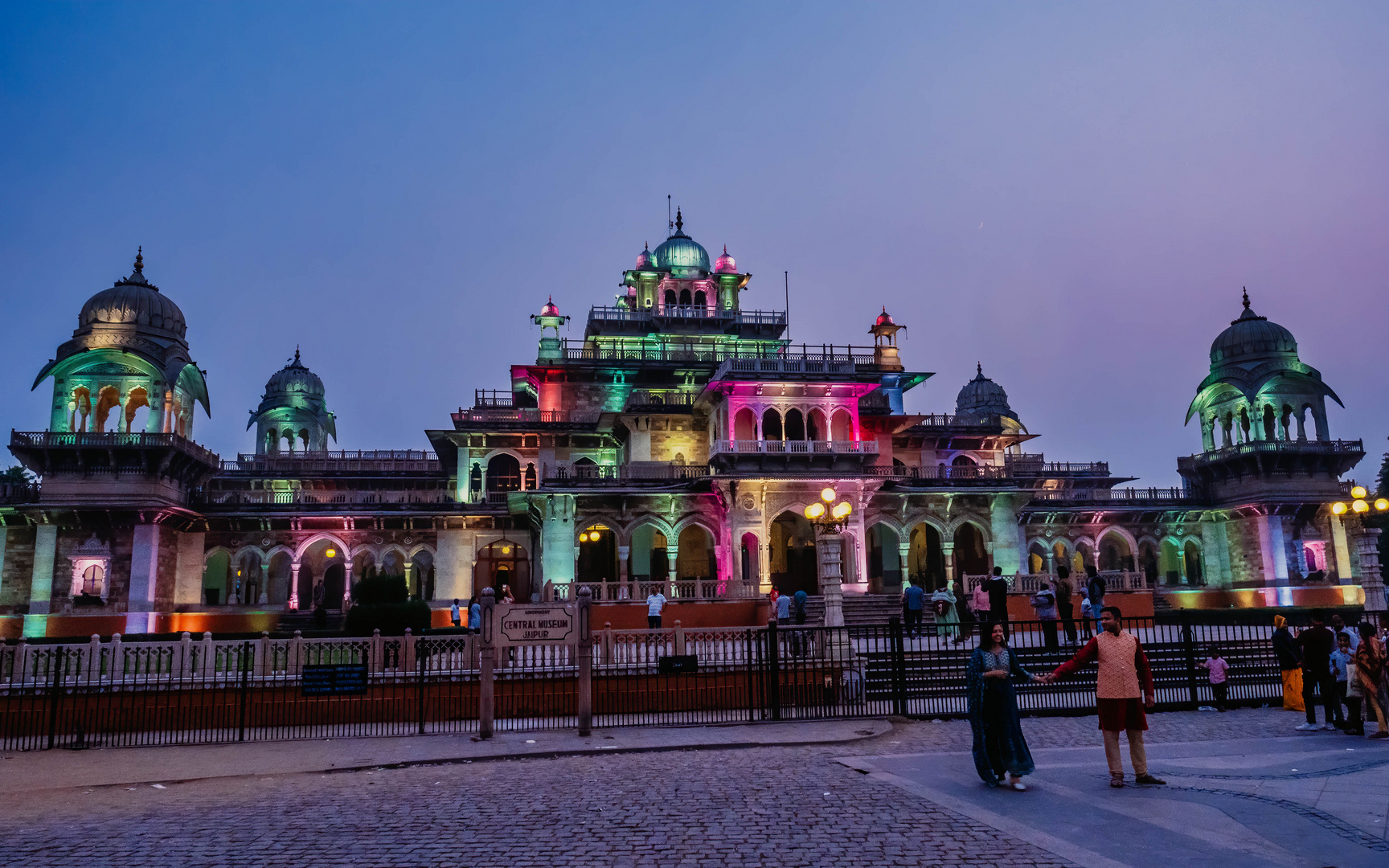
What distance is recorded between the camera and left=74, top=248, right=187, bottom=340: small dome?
114ft

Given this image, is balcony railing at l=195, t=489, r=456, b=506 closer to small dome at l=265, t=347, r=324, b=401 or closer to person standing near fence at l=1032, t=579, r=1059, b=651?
small dome at l=265, t=347, r=324, b=401

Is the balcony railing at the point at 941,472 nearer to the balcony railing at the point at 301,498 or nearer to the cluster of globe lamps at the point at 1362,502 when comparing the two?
the cluster of globe lamps at the point at 1362,502

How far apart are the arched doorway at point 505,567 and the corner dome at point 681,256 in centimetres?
1628

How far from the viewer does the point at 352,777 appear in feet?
36.0

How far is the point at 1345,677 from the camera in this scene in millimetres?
13297

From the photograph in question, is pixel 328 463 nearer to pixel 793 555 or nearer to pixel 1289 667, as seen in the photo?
pixel 793 555

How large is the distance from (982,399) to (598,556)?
2768cm

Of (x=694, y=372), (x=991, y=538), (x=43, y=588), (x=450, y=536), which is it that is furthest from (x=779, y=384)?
(x=43, y=588)

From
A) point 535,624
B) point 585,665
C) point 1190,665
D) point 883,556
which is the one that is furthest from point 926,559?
point 535,624

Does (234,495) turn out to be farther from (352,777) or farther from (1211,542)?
(1211,542)

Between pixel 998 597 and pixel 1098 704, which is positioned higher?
pixel 998 597

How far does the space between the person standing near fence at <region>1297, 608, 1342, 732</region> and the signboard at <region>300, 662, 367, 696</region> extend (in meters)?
14.2

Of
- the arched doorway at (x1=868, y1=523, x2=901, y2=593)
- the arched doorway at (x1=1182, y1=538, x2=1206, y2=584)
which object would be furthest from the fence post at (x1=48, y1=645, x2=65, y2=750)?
the arched doorway at (x1=1182, y1=538, x2=1206, y2=584)

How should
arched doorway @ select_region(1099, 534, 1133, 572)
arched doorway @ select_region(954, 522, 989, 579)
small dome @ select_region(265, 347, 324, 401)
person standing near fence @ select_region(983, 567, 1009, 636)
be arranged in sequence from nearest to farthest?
1. person standing near fence @ select_region(983, 567, 1009, 636)
2. arched doorway @ select_region(954, 522, 989, 579)
3. arched doorway @ select_region(1099, 534, 1133, 572)
4. small dome @ select_region(265, 347, 324, 401)
